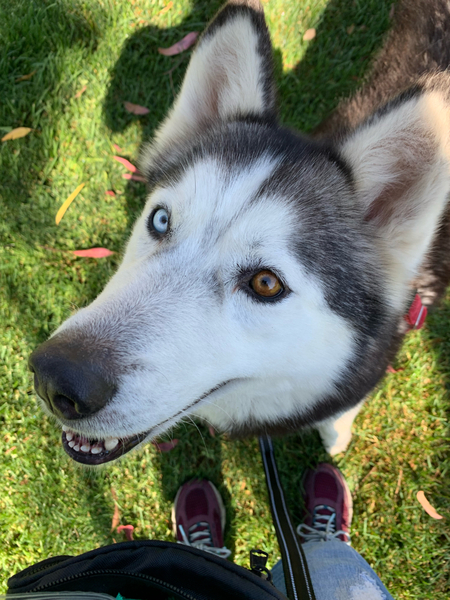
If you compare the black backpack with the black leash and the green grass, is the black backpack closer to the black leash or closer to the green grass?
the black leash

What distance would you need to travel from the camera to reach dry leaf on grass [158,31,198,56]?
3.57 meters

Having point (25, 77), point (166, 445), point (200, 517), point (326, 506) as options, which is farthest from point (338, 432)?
point (25, 77)

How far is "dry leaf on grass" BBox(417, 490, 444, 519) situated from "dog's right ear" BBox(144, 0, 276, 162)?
269 centimetres

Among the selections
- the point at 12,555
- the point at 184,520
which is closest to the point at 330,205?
the point at 184,520

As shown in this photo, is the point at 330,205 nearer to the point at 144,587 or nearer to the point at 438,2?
the point at 144,587

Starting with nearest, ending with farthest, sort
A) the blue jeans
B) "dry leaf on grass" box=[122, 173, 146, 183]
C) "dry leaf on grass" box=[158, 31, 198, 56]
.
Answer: the blue jeans, "dry leaf on grass" box=[122, 173, 146, 183], "dry leaf on grass" box=[158, 31, 198, 56]

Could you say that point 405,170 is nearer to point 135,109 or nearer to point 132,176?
point 132,176

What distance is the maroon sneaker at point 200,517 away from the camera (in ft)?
9.04

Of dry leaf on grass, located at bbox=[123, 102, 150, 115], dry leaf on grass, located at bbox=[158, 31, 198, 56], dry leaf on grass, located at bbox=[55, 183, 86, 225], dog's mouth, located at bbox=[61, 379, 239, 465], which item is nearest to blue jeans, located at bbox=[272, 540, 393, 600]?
dog's mouth, located at bbox=[61, 379, 239, 465]

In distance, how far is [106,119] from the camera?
352cm

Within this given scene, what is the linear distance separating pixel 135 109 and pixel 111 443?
9.50ft

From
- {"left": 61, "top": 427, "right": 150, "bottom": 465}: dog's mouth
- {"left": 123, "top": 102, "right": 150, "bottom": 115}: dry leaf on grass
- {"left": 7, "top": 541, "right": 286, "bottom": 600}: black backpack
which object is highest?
{"left": 123, "top": 102, "right": 150, "bottom": 115}: dry leaf on grass

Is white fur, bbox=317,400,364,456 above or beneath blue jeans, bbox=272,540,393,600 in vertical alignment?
above

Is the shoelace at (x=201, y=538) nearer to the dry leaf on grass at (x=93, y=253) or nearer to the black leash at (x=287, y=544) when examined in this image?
the black leash at (x=287, y=544)
